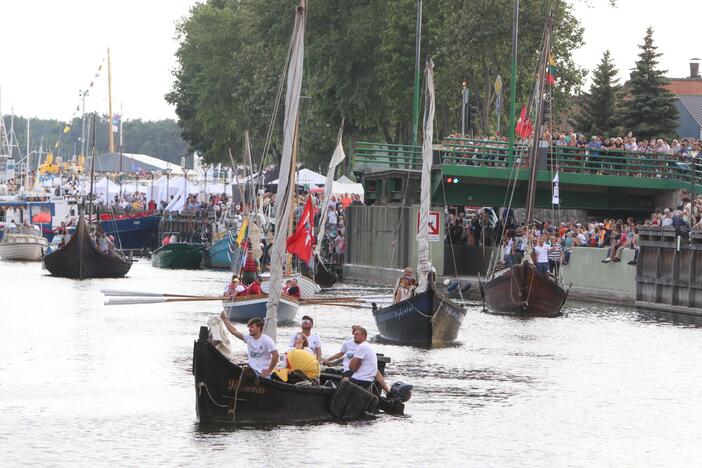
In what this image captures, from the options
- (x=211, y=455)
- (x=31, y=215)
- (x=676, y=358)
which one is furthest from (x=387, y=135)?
(x=211, y=455)

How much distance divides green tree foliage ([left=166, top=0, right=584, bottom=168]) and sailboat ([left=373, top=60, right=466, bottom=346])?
3633 centimetres

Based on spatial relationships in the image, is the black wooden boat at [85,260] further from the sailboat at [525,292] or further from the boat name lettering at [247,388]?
the boat name lettering at [247,388]

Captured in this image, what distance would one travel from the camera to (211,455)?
74.2 ft

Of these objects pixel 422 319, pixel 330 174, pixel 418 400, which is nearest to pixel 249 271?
pixel 422 319

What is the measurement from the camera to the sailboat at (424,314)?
37.8 m

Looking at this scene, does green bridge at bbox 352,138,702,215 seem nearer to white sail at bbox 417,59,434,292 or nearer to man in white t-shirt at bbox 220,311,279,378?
white sail at bbox 417,59,434,292

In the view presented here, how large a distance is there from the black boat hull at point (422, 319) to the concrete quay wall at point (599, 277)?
653 inches

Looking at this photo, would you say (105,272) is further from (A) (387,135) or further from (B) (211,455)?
(B) (211,455)

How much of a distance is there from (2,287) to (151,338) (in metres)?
25.1

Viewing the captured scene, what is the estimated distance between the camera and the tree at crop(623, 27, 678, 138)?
285 feet

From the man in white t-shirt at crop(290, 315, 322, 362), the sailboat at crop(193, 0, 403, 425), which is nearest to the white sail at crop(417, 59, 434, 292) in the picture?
the man in white t-shirt at crop(290, 315, 322, 362)

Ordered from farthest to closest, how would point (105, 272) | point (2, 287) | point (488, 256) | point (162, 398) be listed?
point (105, 272), point (488, 256), point (2, 287), point (162, 398)

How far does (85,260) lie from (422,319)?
38.0 meters

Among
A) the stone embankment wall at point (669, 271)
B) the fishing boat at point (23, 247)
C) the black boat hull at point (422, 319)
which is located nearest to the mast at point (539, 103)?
the stone embankment wall at point (669, 271)
